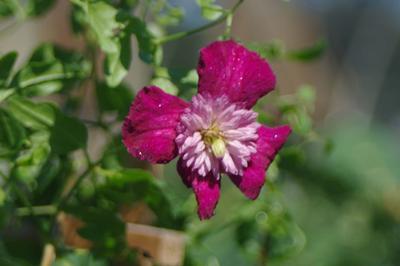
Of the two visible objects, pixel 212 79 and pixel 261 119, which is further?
pixel 261 119

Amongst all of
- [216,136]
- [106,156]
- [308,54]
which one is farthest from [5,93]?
[308,54]

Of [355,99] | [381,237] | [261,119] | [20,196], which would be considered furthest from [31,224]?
[355,99]

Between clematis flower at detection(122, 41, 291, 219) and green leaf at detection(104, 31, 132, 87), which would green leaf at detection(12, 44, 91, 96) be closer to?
green leaf at detection(104, 31, 132, 87)

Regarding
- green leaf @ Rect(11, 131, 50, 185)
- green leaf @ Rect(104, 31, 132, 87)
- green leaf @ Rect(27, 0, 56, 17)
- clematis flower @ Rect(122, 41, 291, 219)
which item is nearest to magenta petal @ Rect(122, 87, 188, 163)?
clematis flower @ Rect(122, 41, 291, 219)

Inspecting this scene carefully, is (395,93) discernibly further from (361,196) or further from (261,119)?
(261,119)

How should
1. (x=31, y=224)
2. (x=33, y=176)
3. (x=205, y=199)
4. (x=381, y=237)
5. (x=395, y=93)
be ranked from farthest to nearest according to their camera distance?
1. (x=395, y=93)
2. (x=381, y=237)
3. (x=31, y=224)
4. (x=33, y=176)
5. (x=205, y=199)

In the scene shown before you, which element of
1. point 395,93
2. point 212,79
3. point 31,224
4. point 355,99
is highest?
point 212,79

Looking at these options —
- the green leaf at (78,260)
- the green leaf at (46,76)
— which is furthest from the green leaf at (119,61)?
the green leaf at (78,260)
